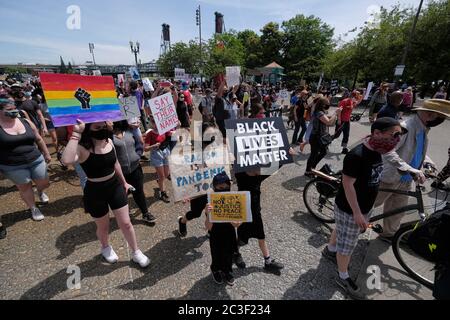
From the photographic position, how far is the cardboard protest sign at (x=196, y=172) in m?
2.90

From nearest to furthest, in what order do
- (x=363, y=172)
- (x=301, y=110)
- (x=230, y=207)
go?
(x=363, y=172) → (x=230, y=207) → (x=301, y=110)

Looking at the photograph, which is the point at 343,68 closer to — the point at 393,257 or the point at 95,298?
the point at 393,257

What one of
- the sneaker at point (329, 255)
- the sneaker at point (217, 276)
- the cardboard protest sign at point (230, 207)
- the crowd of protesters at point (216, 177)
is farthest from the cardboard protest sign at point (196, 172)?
the sneaker at point (329, 255)

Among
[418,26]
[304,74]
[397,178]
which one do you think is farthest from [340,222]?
[304,74]

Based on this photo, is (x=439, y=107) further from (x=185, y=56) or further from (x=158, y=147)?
(x=185, y=56)

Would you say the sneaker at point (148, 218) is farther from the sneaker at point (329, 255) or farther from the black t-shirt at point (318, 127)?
the black t-shirt at point (318, 127)

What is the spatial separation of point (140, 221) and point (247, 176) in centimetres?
239

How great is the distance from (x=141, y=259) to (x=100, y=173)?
1.26 metres

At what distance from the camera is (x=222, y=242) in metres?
2.63

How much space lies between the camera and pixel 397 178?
10.5ft

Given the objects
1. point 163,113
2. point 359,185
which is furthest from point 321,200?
point 163,113

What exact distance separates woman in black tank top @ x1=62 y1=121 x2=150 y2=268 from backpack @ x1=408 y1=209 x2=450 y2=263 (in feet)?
10.2

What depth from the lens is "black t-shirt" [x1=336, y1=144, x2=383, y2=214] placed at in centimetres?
225

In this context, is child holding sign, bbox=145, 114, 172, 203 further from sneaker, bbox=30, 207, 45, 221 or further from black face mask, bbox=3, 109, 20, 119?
sneaker, bbox=30, 207, 45, 221
